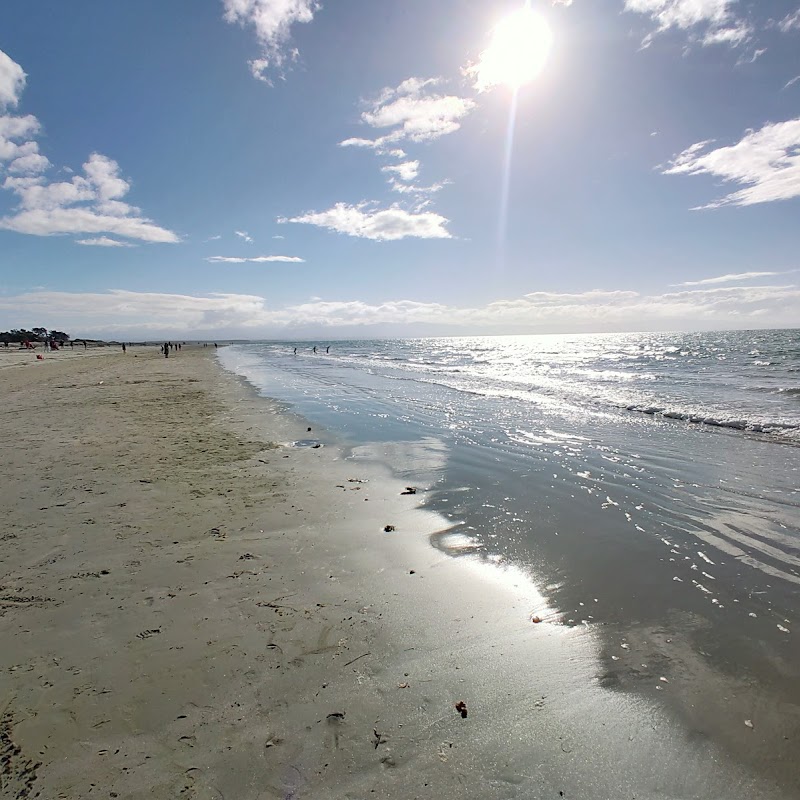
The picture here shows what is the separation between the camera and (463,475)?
8.51 meters

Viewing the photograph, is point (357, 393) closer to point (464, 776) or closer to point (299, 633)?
point (299, 633)

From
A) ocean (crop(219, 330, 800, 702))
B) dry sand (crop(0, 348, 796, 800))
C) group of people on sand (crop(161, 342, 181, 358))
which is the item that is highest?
group of people on sand (crop(161, 342, 181, 358))

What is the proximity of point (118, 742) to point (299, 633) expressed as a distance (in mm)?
1378

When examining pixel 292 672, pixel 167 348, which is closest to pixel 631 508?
pixel 292 672

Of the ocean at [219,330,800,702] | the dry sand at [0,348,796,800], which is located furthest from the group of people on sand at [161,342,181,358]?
the dry sand at [0,348,796,800]

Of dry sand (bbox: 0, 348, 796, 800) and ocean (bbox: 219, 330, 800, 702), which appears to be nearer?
dry sand (bbox: 0, 348, 796, 800)

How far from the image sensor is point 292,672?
3.29m

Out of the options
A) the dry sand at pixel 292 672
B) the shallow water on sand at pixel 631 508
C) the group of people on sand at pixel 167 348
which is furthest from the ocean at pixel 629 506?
the group of people on sand at pixel 167 348

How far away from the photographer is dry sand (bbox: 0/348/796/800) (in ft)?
8.27

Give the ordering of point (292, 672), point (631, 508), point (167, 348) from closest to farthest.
A: 1. point (292, 672)
2. point (631, 508)
3. point (167, 348)

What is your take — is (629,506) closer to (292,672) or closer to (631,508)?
(631,508)

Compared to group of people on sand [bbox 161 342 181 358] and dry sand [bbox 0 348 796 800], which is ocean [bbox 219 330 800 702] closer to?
dry sand [bbox 0 348 796 800]

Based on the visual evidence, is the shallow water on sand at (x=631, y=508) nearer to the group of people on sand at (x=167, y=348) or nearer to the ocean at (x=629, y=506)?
the ocean at (x=629, y=506)

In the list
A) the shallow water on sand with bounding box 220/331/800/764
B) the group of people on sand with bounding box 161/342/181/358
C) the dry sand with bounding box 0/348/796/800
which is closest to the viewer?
the dry sand with bounding box 0/348/796/800
